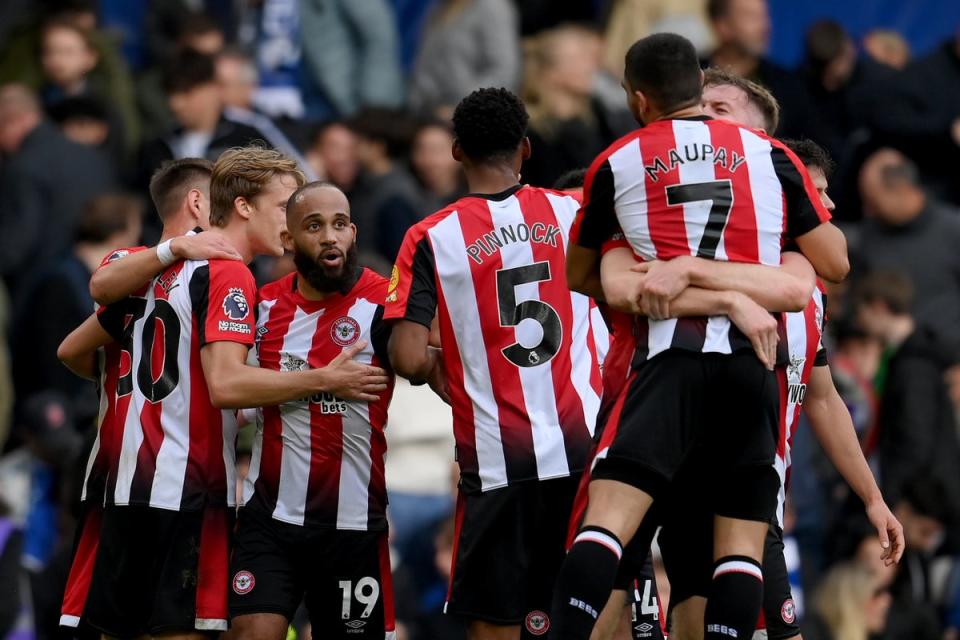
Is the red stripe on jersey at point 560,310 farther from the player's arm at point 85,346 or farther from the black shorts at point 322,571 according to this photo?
the player's arm at point 85,346

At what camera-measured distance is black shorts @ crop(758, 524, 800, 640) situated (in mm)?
7535

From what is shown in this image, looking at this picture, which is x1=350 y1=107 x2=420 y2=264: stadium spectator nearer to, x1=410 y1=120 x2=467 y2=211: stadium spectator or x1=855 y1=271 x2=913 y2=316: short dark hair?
x1=410 y1=120 x2=467 y2=211: stadium spectator

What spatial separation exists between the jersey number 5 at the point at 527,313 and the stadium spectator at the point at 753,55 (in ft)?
23.8

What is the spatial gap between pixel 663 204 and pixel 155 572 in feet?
8.71

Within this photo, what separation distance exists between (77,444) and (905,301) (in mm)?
6004

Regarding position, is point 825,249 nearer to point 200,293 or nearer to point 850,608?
point 200,293

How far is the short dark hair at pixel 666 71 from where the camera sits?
6676 millimetres

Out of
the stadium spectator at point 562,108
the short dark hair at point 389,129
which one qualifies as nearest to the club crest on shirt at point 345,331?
the stadium spectator at point 562,108

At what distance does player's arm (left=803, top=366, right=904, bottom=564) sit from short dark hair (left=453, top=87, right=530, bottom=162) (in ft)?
5.70

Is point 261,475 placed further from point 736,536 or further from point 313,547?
point 736,536

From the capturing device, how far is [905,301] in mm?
12992

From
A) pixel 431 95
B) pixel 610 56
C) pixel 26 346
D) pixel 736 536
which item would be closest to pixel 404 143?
pixel 431 95

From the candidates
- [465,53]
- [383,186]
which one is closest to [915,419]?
[383,186]

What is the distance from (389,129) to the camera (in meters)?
14.1
